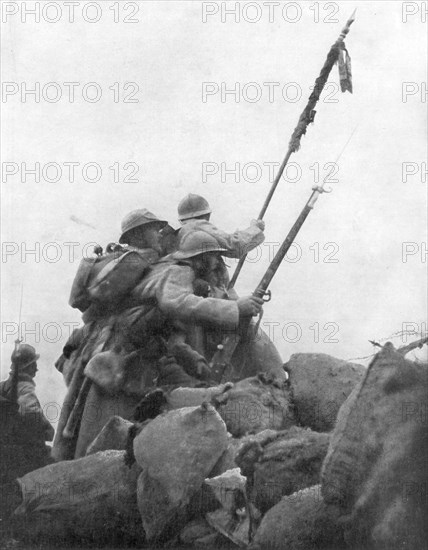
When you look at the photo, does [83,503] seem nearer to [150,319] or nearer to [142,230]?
[150,319]

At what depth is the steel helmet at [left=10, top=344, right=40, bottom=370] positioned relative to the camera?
17.3 metres

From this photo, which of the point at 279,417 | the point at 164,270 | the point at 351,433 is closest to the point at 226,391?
the point at 279,417

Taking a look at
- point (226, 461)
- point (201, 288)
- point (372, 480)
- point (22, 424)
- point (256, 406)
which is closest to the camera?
point (372, 480)

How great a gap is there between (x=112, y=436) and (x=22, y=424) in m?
2.48

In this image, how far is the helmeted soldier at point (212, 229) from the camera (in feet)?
53.2

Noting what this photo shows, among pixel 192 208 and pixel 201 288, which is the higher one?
pixel 192 208

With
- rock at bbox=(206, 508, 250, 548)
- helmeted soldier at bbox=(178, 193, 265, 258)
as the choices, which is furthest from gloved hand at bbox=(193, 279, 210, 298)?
rock at bbox=(206, 508, 250, 548)

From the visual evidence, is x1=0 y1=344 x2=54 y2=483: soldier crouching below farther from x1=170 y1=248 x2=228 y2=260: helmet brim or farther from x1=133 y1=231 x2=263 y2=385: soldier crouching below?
x1=170 y1=248 x2=228 y2=260: helmet brim

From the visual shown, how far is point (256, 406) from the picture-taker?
14.4m

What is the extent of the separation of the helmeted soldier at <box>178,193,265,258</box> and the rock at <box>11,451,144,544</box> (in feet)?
10.2

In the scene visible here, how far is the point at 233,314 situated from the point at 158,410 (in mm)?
1431

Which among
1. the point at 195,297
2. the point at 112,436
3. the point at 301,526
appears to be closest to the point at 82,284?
the point at 195,297

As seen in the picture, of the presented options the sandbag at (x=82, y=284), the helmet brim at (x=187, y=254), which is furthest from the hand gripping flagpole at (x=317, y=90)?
the sandbag at (x=82, y=284)

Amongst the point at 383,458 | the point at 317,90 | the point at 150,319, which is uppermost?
the point at 317,90
